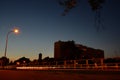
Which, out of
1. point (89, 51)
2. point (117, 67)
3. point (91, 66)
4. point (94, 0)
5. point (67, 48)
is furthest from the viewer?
point (89, 51)

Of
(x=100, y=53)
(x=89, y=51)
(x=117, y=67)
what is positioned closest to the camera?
(x=117, y=67)

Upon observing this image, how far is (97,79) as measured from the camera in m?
11.9

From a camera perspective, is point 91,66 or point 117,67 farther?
point 91,66

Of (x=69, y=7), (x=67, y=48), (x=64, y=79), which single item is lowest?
(x=64, y=79)

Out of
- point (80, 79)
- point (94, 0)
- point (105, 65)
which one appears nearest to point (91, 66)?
point (105, 65)

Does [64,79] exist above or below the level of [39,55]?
below

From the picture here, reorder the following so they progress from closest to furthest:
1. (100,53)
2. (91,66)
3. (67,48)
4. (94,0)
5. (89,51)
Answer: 1. (94,0)
2. (91,66)
3. (67,48)
4. (89,51)
5. (100,53)

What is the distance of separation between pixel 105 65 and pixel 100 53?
15211 centimetres

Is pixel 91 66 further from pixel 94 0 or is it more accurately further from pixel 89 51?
pixel 89 51

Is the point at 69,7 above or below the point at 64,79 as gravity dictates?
above

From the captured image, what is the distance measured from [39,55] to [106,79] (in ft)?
320

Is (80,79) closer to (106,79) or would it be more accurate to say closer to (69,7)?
(106,79)

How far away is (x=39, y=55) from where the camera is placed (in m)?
108

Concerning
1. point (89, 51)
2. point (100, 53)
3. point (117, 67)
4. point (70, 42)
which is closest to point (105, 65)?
point (117, 67)
